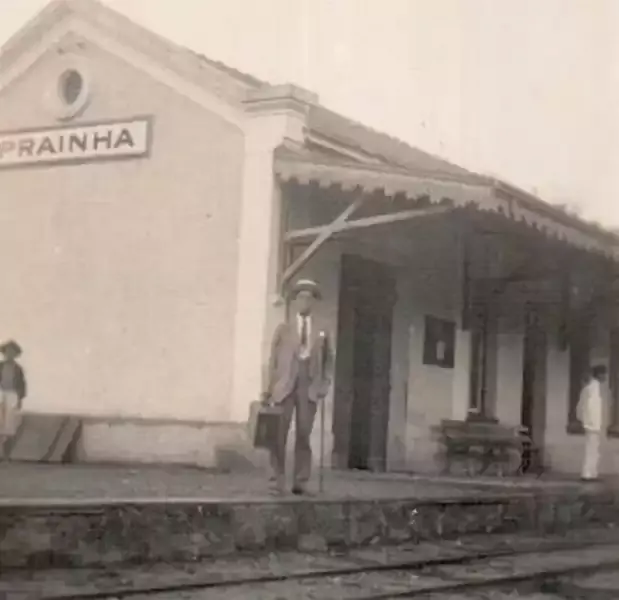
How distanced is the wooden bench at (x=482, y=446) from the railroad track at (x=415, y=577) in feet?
0.82

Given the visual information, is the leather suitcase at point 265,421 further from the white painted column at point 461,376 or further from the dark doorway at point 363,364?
the white painted column at point 461,376

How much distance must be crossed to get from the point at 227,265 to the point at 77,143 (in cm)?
43

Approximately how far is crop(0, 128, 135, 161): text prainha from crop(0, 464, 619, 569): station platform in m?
0.65

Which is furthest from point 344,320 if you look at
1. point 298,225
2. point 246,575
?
point 246,575

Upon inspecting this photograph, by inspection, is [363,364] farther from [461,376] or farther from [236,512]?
[236,512]

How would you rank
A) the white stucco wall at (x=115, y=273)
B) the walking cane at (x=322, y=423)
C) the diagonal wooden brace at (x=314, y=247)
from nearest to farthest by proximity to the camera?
1. the white stucco wall at (x=115, y=273)
2. the diagonal wooden brace at (x=314, y=247)
3. the walking cane at (x=322, y=423)

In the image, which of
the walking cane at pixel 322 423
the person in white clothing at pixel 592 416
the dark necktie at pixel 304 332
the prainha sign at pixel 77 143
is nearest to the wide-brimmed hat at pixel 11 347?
the prainha sign at pixel 77 143

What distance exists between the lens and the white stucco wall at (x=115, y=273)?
2398 millimetres

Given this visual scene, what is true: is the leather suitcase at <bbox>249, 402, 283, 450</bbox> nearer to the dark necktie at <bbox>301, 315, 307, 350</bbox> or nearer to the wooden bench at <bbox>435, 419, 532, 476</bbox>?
the dark necktie at <bbox>301, 315, 307, 350</bbox>

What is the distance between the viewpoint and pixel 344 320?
3.05 metres

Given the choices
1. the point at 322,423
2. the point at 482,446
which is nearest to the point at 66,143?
the point at 322,423

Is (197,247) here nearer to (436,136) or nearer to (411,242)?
(436,136)

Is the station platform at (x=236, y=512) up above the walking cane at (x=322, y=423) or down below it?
below

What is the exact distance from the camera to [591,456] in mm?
3316
